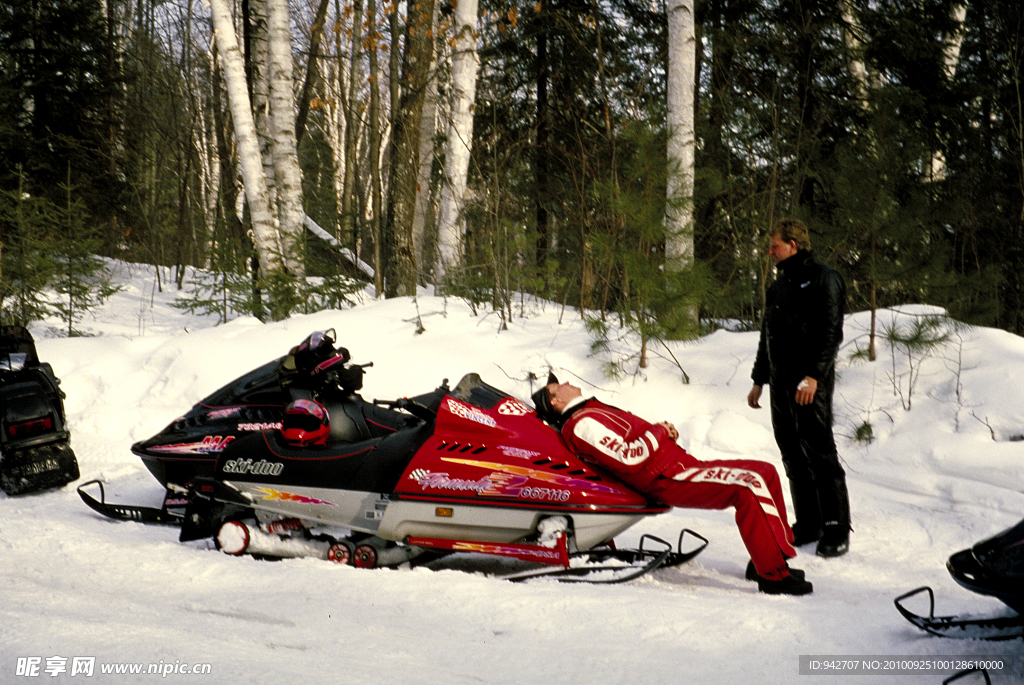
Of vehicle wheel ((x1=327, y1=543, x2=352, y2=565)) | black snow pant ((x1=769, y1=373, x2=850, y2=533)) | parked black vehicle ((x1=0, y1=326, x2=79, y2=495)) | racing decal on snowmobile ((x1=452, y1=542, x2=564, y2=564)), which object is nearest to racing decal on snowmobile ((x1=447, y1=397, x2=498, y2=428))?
racing decal on snowmobile ((x1=452, y1=542, x2=564, y2=564))

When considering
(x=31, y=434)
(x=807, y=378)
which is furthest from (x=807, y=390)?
(x=31, y=434)

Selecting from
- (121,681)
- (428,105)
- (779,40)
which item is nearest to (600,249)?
(121,681)

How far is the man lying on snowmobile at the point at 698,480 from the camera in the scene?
327cm

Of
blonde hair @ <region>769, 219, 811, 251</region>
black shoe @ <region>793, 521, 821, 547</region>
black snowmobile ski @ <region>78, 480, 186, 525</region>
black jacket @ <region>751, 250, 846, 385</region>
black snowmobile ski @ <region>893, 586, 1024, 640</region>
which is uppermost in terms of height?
blonde hair @ <region>769, 219, 811, 251</region>

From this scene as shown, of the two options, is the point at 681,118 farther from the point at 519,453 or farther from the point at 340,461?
the point at 340,461

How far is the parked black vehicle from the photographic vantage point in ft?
16.0

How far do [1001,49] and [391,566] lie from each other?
1062 cm

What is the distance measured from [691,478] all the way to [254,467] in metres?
2.14

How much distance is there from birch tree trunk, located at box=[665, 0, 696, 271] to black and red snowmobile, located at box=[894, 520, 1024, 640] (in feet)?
16.7

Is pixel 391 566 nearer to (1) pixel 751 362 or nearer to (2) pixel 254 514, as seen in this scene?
(2) pixel 254 514

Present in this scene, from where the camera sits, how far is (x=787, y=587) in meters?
3.28

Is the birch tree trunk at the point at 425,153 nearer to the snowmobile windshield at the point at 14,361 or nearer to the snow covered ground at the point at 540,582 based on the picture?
the snow covered ground at the point at 540,582

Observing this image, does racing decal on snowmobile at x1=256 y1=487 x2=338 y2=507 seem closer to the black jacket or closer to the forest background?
the black jacket

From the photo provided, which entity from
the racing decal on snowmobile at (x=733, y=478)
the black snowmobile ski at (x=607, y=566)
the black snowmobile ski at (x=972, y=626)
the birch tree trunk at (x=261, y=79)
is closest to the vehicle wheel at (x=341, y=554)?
the black snowmobile ski at (x=607, y=566)
